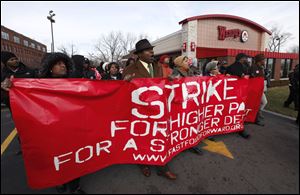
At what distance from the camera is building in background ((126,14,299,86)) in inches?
577

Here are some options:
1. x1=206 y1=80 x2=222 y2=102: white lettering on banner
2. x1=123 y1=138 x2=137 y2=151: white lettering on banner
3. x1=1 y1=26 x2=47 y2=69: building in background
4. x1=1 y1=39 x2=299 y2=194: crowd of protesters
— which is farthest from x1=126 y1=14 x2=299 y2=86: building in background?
x1=1 y1=26 x2=47 y2=69: building in background

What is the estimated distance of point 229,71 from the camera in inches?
159

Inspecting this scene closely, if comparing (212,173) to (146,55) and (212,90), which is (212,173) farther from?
(146,55)

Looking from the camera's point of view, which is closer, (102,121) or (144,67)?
(102,121)

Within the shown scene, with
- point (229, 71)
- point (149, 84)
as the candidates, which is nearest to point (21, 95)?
point (149, 84)

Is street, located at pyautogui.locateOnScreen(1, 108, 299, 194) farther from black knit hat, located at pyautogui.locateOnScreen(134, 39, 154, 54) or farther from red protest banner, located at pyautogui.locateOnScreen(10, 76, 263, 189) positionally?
black knit hat, located at pyautogui.locateOnScreen(134, 39, 154, 54)

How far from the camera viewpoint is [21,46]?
57.2 m

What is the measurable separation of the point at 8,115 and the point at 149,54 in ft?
21.3

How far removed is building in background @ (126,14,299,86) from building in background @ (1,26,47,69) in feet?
136

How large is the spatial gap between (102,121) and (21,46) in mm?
72361

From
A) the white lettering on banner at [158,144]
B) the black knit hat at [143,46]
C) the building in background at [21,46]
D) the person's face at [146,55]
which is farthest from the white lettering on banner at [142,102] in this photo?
the building in background at [21,46]

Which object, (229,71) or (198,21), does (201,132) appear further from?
(198,21)

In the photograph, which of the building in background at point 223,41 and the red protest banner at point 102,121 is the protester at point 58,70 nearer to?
the red protest banner at point 102,121

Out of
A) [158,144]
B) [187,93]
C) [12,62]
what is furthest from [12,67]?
[187,93]
